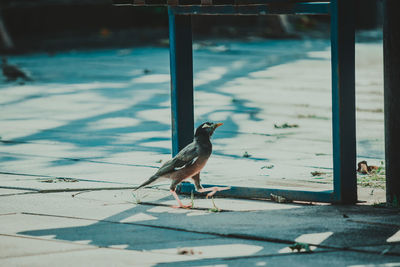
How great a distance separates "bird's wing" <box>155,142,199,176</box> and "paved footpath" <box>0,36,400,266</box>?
1.11ft

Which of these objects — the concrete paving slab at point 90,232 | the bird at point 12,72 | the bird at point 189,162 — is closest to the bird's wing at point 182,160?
the bird at point 189,162

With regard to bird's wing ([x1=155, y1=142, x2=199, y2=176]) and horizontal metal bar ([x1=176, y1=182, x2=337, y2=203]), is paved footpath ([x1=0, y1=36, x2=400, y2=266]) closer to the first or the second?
Result: horizontal metal bar ([x1=176, y1=182, x2=337, y2=203])

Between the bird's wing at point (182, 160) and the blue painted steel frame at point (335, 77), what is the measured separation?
0.58 metres

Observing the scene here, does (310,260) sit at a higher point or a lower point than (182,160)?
lower

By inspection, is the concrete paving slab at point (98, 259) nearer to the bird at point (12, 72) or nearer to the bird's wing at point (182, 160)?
the bird's wing at point (182, 160)

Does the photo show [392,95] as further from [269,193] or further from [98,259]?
[98,259]

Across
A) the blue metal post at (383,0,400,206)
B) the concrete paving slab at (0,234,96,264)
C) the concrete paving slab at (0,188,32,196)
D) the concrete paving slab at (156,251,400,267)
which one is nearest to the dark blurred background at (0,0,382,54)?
the concrete paving slab at (0,188,32,196)

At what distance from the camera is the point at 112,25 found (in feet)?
82.6

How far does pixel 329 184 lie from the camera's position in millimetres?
7457

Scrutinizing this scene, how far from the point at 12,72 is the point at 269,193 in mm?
10880

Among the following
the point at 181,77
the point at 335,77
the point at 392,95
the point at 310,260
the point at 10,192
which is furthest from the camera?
the point at 10,192

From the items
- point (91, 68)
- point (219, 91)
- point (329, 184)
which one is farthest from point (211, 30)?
point (329, 184)

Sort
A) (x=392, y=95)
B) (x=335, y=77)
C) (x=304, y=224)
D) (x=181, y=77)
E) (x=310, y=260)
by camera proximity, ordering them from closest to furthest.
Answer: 1. (x=310, y=260)
2. (x=304, y=224)
3. (x=335, y=77)
4. (x=392, y=95)
5. (x=181, y=77)

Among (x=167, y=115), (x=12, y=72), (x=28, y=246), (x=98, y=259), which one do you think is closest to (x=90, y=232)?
(x=28, y=246)
